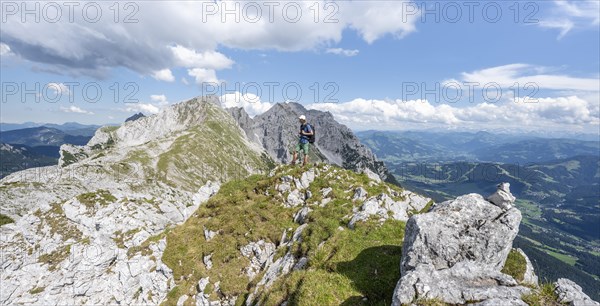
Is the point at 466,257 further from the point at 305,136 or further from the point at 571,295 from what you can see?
the point at 305,136

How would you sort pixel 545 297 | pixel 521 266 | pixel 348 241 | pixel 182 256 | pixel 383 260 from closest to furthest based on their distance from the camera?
1. pixel 545 297
2. pixel 521 266
3. pixel 383 260
4. pixel 348 241
5. pixel 182 256

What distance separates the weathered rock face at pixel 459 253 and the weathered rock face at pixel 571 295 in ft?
3.71

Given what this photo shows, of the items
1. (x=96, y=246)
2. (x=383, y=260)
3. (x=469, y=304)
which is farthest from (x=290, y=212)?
(x=96, y=246)

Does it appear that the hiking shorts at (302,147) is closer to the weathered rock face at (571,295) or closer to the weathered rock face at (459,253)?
the weathered rock face at (459,253)

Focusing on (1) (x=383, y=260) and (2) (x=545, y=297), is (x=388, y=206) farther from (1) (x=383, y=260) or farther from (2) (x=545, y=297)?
(2) (x=545, y=297)

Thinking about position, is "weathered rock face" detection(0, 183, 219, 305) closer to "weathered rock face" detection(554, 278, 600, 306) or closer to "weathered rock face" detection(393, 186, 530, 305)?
"weathered rock face" detection(393, 186, 530, 305)

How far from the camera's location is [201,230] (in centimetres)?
3070

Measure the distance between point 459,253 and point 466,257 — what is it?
1.28 ft

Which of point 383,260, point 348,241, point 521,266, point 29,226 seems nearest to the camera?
point 521,266

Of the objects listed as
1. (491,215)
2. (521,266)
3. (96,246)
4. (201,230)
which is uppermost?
(491,215)

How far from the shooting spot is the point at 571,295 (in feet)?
34.9

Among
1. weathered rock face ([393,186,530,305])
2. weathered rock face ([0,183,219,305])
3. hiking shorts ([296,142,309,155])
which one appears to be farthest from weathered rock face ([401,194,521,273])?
weathered rock face ([0,183,219,305])

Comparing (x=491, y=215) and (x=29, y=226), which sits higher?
(x=491, y=215)

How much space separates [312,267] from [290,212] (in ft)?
38.3
